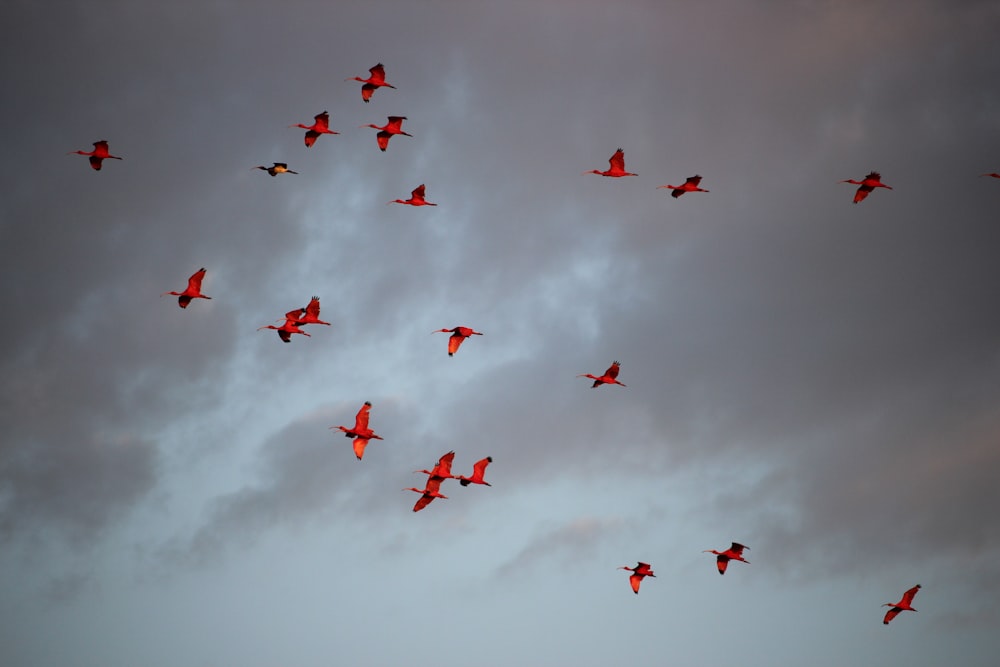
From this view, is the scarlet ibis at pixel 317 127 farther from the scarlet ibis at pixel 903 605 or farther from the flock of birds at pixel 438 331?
the scarlet ibis at pixel 903 605

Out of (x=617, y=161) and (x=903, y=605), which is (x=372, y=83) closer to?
(x=617, y=161)

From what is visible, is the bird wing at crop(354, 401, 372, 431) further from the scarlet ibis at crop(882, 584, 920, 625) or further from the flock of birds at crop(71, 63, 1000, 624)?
the scarlet ibis at crop(882, 584, 920, 625)

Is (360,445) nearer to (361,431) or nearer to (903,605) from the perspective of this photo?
(361,431)

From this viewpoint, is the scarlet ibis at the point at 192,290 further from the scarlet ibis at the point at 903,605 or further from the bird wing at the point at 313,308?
the scarlet ibis at the point at 903,605

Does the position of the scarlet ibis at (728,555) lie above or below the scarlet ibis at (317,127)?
below

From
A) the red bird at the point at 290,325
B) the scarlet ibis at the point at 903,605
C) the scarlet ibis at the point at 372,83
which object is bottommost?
the scarlet ibis at the point at 903,605

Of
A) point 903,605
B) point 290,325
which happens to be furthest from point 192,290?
point 903,605

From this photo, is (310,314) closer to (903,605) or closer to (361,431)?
(361,431)

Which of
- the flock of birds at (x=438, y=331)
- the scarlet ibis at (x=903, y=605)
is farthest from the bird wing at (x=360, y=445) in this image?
the scarlet ibis at (x=903, y=605)

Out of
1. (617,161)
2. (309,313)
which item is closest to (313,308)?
(309,313)

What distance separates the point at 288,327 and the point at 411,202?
1146 cm

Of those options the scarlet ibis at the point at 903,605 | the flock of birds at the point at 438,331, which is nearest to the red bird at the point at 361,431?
the flock of birds at the point at 438,331

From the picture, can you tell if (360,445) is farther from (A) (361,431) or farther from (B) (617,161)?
(B) (617,161)

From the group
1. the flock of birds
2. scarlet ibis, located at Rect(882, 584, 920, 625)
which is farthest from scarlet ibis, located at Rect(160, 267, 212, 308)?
scarlet ibis, located at Rect(882, 584, 920, 625)
